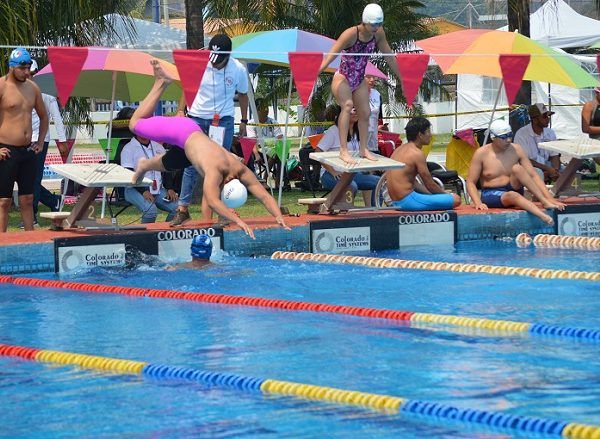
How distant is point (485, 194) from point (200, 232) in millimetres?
3566

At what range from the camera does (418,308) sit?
29.1 feet

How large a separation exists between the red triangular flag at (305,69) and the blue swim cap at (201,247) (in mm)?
2344

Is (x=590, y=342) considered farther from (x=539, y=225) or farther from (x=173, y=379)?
(x=539, y=225)

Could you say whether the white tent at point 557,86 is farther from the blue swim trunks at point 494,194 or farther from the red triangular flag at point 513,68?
the blue swim trunks at point 494,194

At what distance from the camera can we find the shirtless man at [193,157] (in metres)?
10.9

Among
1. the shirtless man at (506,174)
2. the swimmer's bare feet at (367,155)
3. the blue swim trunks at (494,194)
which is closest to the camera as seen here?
the swimmer's bare feet at (367,155)

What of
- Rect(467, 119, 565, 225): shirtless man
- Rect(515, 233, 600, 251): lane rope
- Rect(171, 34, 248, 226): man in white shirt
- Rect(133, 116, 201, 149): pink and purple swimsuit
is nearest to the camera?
Rect(133, 116, 201, 149): pink and purple swimsuit

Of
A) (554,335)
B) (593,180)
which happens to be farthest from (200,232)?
(593,180)

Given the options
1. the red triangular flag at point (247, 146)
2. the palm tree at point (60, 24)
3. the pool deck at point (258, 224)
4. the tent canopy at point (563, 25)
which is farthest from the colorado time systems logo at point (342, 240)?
the tent canopy at point (563, 25)

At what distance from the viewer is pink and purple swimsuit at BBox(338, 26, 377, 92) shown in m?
12.5

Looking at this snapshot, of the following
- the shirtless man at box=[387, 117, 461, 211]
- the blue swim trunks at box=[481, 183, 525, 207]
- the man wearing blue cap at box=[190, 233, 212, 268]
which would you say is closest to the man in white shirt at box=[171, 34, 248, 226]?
the man wearing blue cap at box=[190, 233, 212, 268]

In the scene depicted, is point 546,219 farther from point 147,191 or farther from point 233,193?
point 147,191

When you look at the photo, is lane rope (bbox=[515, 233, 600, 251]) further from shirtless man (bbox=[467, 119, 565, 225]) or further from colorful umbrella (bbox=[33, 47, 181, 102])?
colorful umbrella (bbox=[33, 47, 181, 102])

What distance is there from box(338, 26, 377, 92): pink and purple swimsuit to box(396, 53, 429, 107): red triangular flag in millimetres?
426
